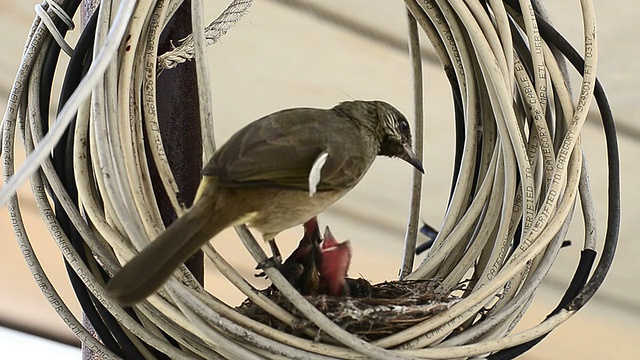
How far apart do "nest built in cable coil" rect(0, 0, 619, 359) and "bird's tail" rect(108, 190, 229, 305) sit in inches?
1.9

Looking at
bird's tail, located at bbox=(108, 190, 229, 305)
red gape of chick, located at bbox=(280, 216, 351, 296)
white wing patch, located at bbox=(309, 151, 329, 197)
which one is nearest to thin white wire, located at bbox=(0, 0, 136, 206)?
bird's tail, located at bbox=(108, 190, 229, 305)

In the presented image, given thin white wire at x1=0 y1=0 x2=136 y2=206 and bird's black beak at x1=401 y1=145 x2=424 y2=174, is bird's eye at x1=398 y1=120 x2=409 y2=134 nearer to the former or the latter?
bird's black beak at x1=401 y1=145 x2=424 y2=174

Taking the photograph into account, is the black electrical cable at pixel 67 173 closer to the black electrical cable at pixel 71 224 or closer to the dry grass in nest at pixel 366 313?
the black electrical cable at pixel 71 224

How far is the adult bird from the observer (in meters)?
0.77

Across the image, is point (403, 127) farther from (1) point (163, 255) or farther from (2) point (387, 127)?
(1) point (163, 255)

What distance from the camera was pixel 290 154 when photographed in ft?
2.93

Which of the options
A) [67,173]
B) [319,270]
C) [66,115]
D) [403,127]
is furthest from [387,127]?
[66,115]

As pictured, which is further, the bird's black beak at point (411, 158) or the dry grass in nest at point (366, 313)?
the bird's black beak at point (411, 158)

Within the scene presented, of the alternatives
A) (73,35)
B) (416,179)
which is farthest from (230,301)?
(416,179)

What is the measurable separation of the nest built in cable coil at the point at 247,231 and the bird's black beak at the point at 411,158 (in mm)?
78

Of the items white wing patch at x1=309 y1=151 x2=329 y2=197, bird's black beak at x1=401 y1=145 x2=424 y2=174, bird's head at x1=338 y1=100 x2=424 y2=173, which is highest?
bird's head at x1=338 y1=100 x2=424 y2=173

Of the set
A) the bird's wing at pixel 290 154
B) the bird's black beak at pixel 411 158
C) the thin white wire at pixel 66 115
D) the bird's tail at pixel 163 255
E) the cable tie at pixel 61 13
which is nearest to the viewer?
the thin white wire at pixel 66 115

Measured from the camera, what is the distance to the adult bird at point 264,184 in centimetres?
77

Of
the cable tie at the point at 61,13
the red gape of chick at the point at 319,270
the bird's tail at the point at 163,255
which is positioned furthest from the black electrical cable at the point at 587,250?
the cable tie at the point at 61,13
